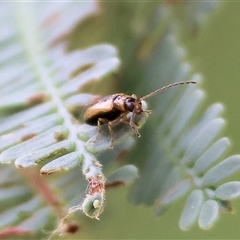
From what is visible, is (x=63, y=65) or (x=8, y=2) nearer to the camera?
(x=63, y=65)

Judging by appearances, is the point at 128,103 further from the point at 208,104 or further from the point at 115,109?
the point at 208,104

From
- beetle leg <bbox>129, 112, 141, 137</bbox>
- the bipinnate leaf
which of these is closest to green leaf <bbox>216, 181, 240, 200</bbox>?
the bipinnate leaf

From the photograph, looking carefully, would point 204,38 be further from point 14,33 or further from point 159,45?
point 14,33

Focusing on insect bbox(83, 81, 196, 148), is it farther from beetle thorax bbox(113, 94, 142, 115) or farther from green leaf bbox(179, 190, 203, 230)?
green leaf bbox(179, 190, 203, 230)

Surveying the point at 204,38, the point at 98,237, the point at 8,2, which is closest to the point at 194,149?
the point at 98,237

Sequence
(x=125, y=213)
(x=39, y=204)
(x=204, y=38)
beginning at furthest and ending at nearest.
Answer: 1. (x=204, y=38)
2. (x=125, y=213)
3. (x=39, y=204)

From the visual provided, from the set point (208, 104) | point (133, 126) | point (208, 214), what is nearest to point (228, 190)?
point (208, 214)

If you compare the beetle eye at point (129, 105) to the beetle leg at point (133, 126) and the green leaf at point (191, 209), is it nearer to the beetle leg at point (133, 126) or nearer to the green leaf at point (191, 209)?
the beetle leg at point (133, 126)

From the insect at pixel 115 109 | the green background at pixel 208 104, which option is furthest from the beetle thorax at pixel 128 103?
the green background at pixel 208 104

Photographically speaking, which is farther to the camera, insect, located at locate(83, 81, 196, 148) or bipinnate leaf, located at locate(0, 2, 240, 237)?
insect, located at locate(83, 81, 196, 148)
